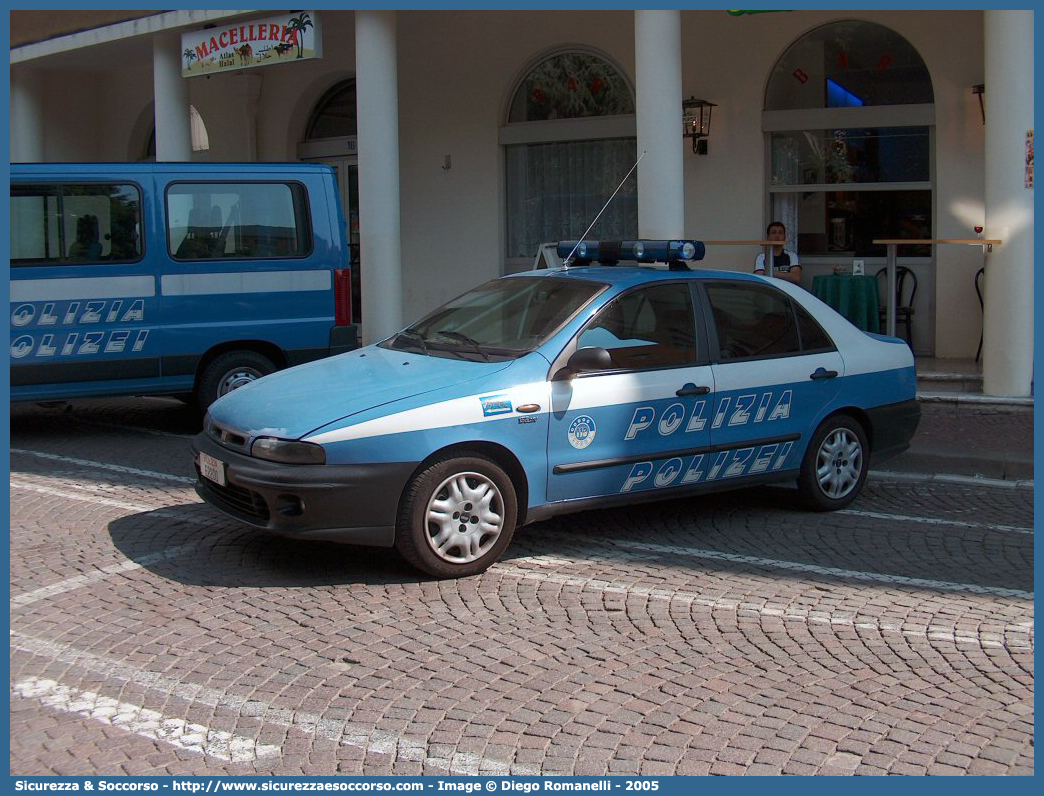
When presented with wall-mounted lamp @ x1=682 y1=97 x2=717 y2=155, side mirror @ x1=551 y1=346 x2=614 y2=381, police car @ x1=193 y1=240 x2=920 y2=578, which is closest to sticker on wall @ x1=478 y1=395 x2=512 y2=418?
police car @ x1=193 y1=240 x2=920 y2=578

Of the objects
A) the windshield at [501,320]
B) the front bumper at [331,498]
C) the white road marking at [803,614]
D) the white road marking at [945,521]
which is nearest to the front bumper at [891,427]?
the white road marking at [945,521]

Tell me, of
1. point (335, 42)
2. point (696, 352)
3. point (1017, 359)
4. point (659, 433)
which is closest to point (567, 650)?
point (659, 433)

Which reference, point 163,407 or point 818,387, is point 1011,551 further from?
point 163,407

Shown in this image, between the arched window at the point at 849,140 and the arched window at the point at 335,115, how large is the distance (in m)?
6.65

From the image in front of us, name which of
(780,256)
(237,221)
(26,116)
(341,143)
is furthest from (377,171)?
(26,116)

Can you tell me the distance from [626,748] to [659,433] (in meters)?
2.82

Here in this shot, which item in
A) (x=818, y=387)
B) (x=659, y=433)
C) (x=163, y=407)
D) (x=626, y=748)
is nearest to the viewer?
(x=626, y=748)

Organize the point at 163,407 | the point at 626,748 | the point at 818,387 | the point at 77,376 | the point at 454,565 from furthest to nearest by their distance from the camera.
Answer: the point at 163,407 < the point at 77,376 < the point at 818,387 < the point at 454,565 < the point at 626,748

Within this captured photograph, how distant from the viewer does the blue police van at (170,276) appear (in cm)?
975

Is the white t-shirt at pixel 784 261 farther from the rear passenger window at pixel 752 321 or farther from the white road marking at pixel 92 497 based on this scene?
the white road marking at pixel 92 497

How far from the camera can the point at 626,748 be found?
419 cm

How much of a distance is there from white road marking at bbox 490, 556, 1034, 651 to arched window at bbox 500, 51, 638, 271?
30.9ft

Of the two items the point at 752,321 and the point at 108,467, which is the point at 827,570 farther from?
the point at 108,467

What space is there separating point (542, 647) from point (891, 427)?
3773mm
